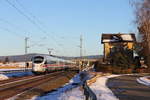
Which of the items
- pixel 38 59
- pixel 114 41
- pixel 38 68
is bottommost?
pixel 38 68

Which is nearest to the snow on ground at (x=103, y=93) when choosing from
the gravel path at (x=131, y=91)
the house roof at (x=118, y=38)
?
the gravel path at (x=131, y=91)

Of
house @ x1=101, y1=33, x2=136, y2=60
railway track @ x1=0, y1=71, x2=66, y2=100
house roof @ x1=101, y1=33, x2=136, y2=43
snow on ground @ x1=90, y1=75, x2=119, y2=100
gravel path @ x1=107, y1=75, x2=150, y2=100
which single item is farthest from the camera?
house roof @ x1=101, y1=33, x2=136, y2=43

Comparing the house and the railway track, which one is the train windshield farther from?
the house

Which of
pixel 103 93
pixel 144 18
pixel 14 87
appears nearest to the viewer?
pixel 103 93

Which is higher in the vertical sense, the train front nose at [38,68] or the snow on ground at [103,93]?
the train front nose at [38,68]

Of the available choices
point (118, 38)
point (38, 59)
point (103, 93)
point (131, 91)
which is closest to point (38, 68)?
point (38, 59)

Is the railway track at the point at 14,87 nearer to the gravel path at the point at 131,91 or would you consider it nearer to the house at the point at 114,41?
the gravel path at the point at 131,91

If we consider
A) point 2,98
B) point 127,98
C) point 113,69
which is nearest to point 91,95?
point 127,98

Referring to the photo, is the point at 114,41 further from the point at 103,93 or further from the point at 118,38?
the point at 103,93

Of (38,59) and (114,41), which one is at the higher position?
(114,41)

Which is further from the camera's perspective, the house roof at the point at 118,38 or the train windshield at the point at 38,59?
the house roof at the point at 118,38

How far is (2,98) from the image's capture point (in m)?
18.9

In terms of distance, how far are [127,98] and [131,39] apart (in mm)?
62877

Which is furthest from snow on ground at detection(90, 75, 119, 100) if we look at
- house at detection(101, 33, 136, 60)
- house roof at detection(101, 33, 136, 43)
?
house roof at detection(101, 33, 136, 43)
